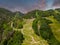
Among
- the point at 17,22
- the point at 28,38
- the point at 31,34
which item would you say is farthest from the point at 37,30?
the point at 17,22

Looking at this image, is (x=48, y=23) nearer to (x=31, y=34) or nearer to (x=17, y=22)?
(x=31, y=34)

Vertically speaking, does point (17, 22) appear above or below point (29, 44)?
above

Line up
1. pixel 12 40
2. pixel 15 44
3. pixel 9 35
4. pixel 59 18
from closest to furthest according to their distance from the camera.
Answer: pixel 15 44
pixel 12 40
pixel 9 35
pixel 59 18

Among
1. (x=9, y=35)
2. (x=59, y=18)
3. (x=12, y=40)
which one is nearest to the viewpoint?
(x=12, y=40)

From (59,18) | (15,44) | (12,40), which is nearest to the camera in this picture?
(15,44)

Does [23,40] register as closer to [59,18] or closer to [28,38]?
[28,38]

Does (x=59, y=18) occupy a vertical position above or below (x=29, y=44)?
above

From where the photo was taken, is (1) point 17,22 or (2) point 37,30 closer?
(2) point 37,30

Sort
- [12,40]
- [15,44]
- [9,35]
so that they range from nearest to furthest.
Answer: [15,44] < [12,40] < [9,35]

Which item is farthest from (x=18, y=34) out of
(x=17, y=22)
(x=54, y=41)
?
(x=17, y=22)
